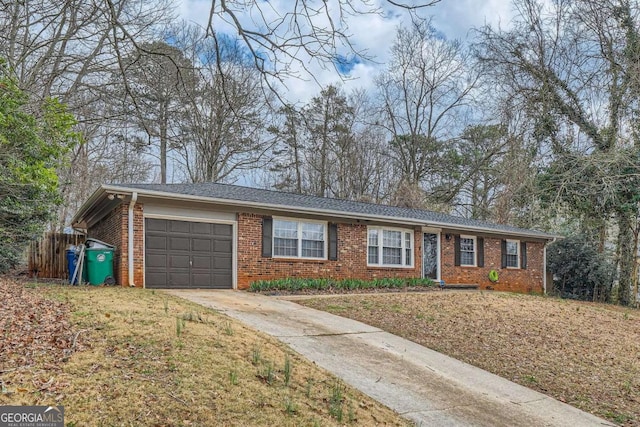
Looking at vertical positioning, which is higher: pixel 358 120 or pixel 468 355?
pixel 358 120

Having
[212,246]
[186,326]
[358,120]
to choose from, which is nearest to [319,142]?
[358,120]

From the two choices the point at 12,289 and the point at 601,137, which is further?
the point at 601,137

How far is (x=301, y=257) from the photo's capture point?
49.0 feet

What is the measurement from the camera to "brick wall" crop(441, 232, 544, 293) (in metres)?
18.8

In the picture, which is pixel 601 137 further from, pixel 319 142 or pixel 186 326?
pixel 186 326

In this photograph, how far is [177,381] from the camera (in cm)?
446

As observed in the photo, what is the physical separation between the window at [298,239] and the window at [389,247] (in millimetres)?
1999

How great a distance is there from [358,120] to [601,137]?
13.8 m

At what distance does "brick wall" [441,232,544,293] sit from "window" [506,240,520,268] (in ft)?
0.88

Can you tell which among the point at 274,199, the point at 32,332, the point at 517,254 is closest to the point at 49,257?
the point at 274,199

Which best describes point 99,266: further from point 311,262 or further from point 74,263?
point 311,262

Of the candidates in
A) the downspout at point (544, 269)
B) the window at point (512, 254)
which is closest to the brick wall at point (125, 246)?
the window at point (512, 254)

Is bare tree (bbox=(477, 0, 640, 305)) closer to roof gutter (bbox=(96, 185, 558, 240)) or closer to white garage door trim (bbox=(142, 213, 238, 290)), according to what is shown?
roof gutter (bbox=(96, 185, 558, 240))

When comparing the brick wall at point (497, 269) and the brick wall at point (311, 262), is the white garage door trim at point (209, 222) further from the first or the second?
the brick wall at point (497, 269)
